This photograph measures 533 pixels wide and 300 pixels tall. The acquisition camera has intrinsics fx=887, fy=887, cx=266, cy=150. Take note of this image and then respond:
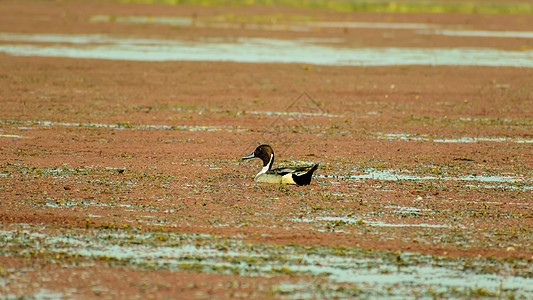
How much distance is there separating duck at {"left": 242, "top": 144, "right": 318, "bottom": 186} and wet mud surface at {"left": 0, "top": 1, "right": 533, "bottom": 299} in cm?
17

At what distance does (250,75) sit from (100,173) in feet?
44.7

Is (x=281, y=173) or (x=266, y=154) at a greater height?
(x=266, y=154)

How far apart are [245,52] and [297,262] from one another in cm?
2439

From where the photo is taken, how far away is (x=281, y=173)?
10.7 m

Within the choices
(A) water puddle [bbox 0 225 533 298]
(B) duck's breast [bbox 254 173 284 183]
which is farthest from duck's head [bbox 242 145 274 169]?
(A) water puddle [bbox 0 225 533 298]

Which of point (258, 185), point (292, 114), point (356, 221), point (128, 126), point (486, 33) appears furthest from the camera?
point (486, 33)

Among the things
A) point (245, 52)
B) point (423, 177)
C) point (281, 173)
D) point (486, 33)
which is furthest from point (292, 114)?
point (486, 33)

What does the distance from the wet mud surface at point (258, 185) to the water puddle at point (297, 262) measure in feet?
0.08

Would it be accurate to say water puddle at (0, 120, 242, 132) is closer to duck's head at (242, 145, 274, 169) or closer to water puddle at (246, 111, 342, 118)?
water puddle at (246, 111, 342, 118)

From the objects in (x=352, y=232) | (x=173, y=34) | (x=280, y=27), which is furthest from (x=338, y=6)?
(x=352, y=232)

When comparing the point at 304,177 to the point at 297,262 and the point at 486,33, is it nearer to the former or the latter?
the point at 297,262

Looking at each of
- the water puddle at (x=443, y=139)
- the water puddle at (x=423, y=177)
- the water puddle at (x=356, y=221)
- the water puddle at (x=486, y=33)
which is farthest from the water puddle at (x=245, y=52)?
the water puddle at (x=356, y=221)

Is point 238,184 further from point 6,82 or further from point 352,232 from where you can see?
point 6,82

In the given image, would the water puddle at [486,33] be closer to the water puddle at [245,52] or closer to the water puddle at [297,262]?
the water puddle at [245,52]
